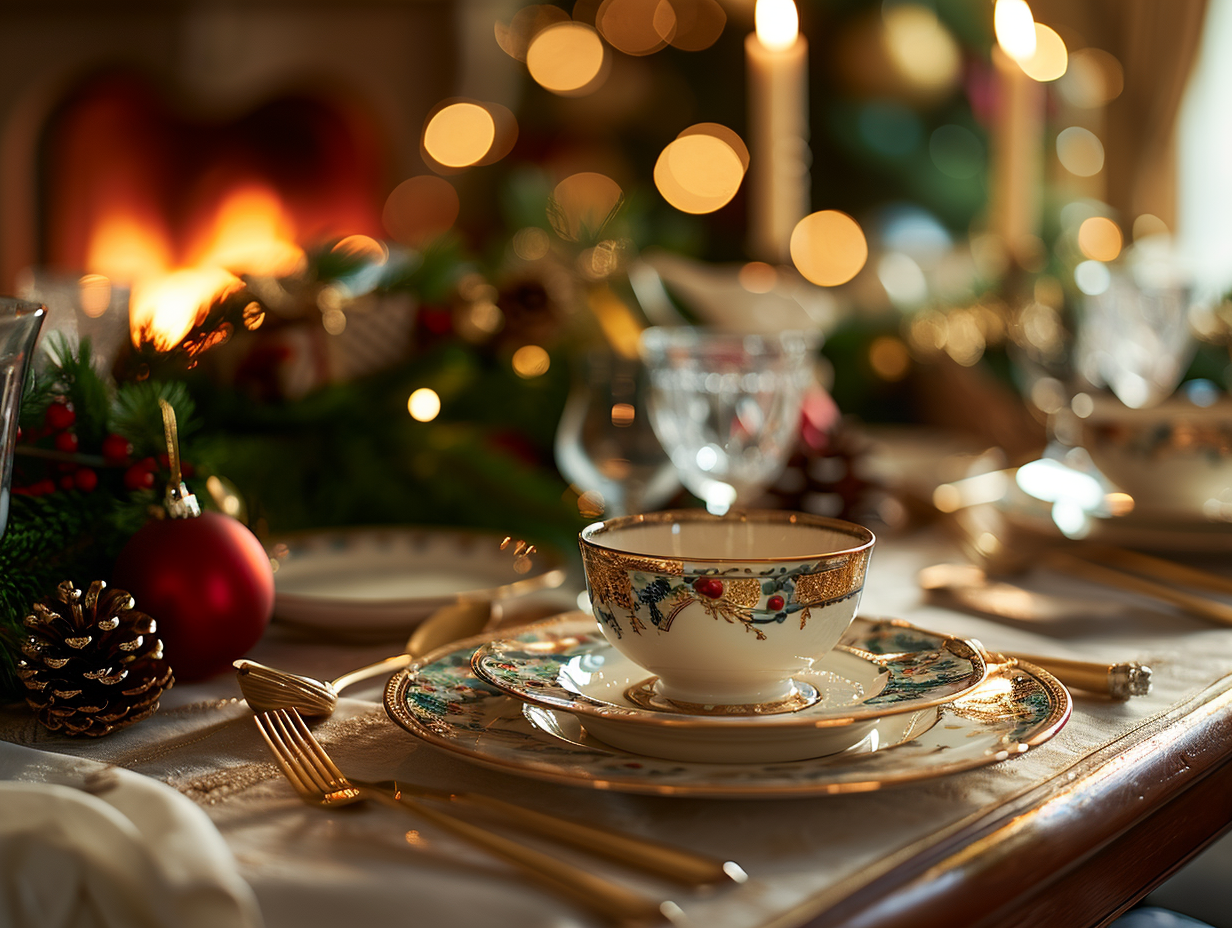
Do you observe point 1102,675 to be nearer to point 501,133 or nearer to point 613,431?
point 613,431

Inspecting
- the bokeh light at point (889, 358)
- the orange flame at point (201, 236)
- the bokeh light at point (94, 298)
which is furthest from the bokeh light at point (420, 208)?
the bokeh light at point (94, 298)

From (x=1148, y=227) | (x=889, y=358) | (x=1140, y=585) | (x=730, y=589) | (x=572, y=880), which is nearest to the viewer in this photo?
(x=572, y=880)

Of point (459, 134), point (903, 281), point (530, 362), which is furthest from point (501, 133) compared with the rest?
point (530, 362)

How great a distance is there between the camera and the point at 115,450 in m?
0.59

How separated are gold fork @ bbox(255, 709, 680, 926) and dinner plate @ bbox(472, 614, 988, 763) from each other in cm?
6

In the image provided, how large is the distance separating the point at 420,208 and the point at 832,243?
109cm

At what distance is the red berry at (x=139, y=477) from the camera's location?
23.2 inches

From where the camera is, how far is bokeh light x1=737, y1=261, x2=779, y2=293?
45.5 inches

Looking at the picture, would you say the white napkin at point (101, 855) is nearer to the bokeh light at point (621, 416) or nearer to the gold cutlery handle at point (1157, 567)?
the bokeh light at point (621, 416)

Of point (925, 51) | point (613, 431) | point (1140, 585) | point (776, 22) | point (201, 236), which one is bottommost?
point (1140, 585)

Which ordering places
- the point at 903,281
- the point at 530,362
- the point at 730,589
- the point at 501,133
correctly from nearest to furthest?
the point at 730,589 → the point at 530,362 → the point at 903,281 → the point at 501,133

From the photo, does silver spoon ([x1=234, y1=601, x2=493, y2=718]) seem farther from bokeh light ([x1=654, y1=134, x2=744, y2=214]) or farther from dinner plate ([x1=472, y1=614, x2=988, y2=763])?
bokeh light ([x1=654, y1=134, x2=744, y2=214])

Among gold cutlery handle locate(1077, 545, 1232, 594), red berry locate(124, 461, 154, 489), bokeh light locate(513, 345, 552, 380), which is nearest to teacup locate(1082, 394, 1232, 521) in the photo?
gold cutlery handle locate(1077, 545, 1232, 594)

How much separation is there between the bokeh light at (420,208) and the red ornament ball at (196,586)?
8.27ft
